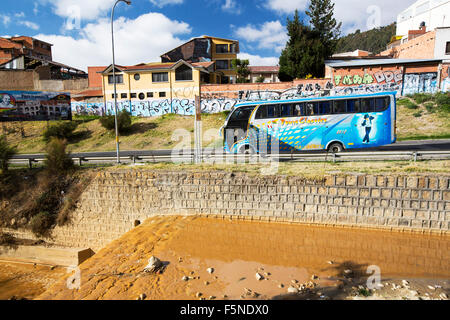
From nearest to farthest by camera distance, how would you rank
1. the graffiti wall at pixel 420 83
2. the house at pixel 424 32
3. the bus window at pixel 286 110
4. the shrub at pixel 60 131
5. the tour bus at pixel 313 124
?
1. the tour bus at pixel 313 124
2. the bus window at pixel 286 110
3. the graffiti wall at pixel 420 83
4. the shrub at pixel 60 131
5. the house at pixel 424 32

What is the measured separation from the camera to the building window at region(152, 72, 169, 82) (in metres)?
35.0

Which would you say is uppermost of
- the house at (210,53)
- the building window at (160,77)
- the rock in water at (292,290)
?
the house at (210,53)

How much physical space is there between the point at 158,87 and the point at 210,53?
49.8 ft

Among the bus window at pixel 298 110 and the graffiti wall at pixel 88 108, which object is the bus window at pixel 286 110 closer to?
the bus window at pixel 298 110

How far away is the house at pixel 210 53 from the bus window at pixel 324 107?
33.3 m

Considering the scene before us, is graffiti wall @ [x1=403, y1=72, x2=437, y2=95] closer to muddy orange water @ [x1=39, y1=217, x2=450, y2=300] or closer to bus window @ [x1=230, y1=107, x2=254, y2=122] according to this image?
bus window @ [x1=230, y1=107, x2=254, y2=122]

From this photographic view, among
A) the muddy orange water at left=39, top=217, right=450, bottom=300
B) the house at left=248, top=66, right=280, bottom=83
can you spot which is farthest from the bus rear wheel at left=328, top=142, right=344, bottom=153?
the house at left=248, top=66, right=280, bottom=83

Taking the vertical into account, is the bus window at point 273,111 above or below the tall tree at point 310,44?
below

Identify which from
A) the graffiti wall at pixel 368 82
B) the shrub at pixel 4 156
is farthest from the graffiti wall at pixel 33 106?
the graffiti wall at pixel 368 82

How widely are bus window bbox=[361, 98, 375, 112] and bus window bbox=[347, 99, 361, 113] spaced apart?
0.64 ft

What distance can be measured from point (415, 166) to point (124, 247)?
11.7 meters

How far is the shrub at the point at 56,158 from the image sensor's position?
14.0 metres

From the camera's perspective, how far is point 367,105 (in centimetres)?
1338

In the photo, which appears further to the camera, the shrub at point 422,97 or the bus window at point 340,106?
the shrub at point 422,97
